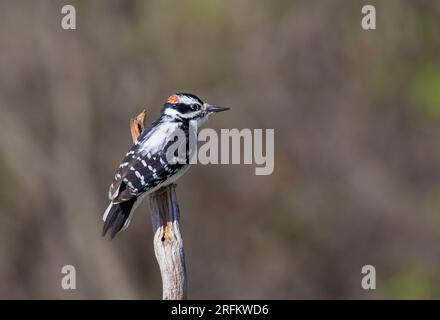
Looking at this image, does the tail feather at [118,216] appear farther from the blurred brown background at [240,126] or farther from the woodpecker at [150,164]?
the blurred brown background at [240,126]

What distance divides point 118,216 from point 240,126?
5.74m

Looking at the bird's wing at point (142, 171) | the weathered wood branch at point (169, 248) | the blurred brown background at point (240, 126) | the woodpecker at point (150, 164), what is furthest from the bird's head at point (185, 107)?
the blurred brown background at point (240, 126)

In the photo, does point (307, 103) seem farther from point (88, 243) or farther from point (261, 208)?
point (88, 243)

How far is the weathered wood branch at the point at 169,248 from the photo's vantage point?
25.2ft

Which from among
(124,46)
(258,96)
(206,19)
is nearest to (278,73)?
Answer: (258,96)

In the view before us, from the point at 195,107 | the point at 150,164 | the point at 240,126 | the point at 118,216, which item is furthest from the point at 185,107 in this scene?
the point at 240,126

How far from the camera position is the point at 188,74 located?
14430 millimetres

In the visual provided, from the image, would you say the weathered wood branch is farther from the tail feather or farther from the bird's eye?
the bird's eye

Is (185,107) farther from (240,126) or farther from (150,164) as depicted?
(240,126)

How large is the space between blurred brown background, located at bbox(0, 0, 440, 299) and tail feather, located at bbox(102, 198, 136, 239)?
539 cm

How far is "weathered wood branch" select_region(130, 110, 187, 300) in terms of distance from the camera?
7.69 metres

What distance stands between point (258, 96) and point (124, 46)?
2.13 m

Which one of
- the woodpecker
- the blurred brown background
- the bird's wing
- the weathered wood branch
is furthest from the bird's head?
the blurred brown background

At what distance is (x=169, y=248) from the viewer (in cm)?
783
